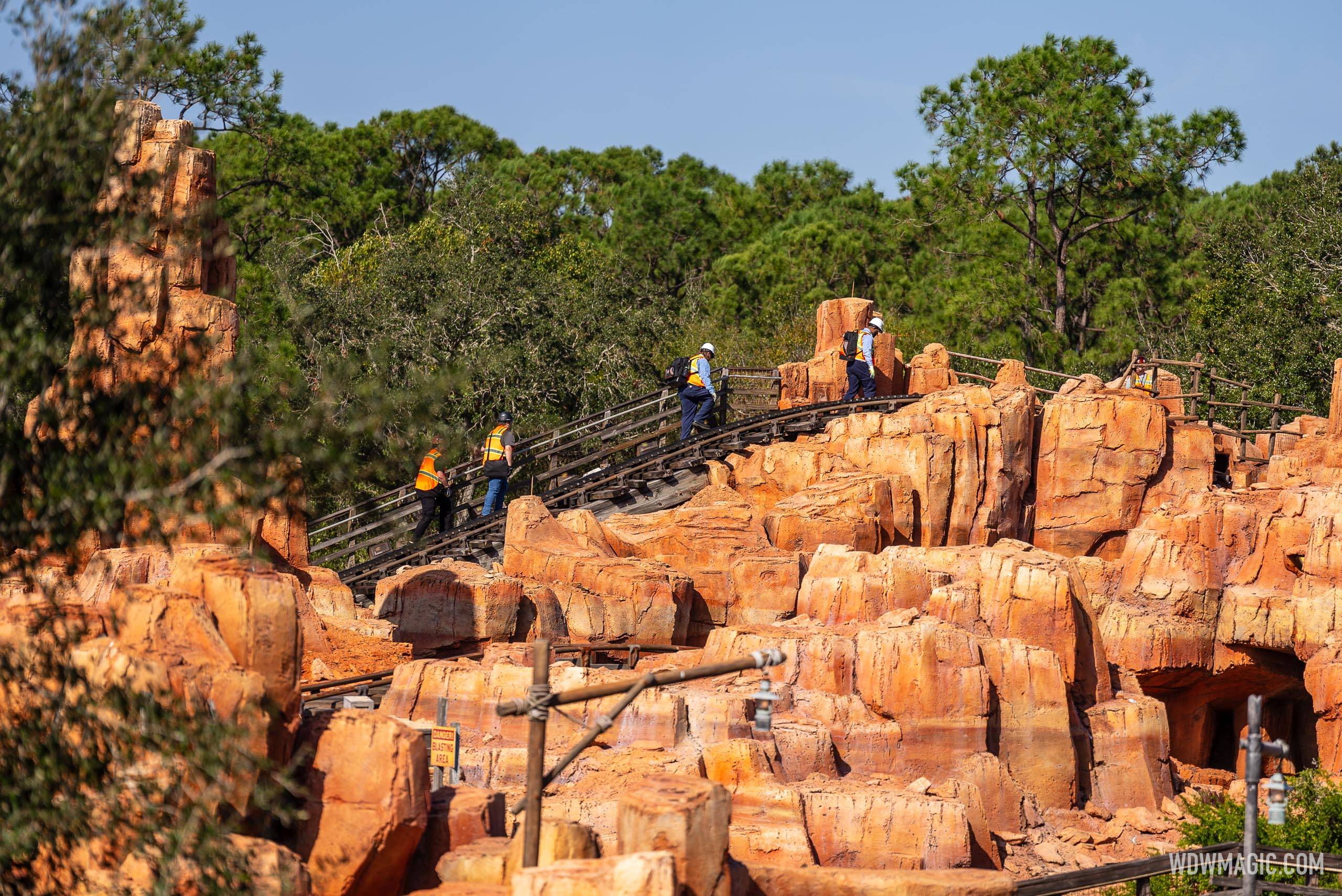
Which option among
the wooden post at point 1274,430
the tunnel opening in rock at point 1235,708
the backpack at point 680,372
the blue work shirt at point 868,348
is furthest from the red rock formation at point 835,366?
the tunnel opening in rock at point 1235,708

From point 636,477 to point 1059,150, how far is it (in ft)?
65.7

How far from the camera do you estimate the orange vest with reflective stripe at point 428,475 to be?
83.7ft

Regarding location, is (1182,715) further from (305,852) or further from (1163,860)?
(305,852)

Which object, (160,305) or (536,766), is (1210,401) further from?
(536,766)

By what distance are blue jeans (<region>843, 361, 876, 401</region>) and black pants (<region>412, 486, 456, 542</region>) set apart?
319 inches

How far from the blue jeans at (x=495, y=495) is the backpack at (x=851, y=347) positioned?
7499mm

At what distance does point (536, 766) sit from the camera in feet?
42.7

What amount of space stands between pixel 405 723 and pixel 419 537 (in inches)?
460

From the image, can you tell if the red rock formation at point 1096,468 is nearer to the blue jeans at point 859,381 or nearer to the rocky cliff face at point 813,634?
the rocky cliff face at point 813,634

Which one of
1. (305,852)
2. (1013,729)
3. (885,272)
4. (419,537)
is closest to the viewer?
(305,852)

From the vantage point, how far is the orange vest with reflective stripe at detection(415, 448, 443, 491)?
1005 inches

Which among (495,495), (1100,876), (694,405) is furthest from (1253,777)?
(694,405)

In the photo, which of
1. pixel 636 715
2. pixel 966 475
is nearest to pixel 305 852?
pixel 636 715

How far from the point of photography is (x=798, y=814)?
17.2 meters
